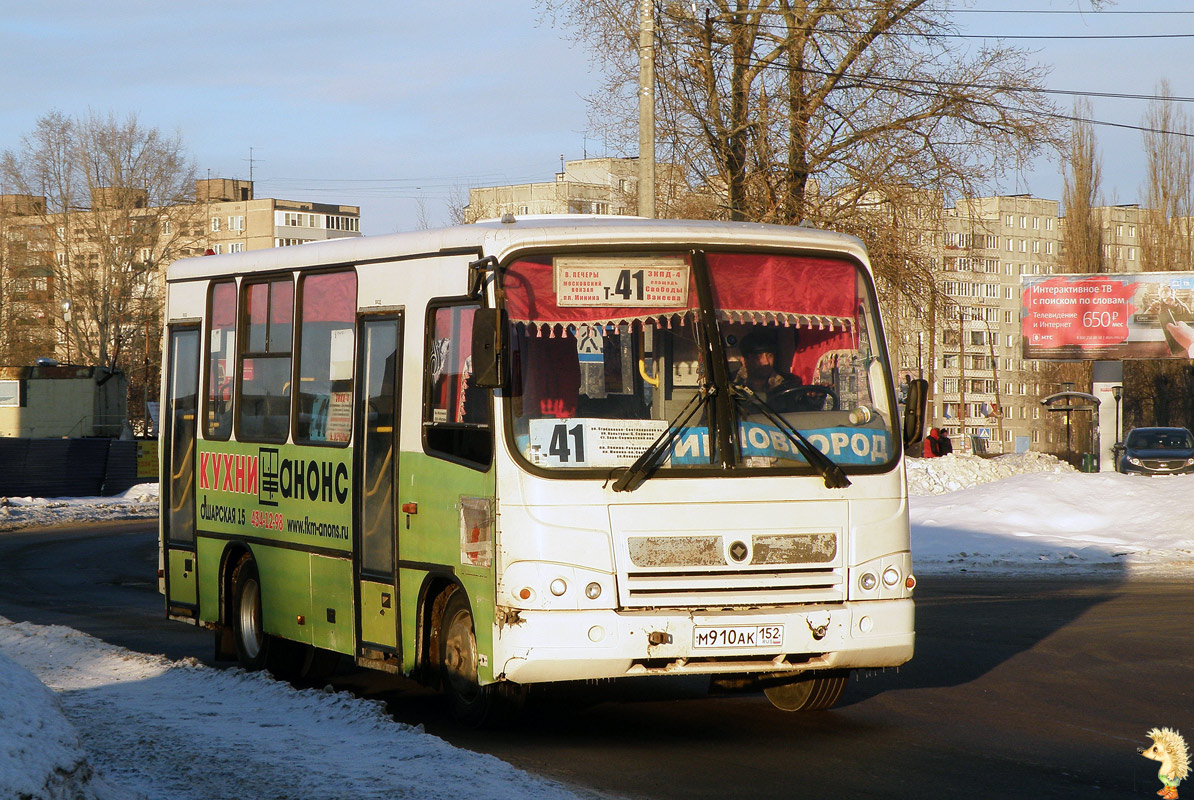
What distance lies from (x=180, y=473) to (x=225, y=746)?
5.08 meters

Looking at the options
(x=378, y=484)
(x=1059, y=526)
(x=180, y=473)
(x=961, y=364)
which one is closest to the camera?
(x=378, y=484)

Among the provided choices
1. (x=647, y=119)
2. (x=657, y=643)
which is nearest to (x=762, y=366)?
(x=657, y=643)

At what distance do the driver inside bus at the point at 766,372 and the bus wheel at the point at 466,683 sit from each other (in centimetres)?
196

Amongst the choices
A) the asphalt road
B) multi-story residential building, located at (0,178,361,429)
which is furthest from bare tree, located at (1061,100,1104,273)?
the asphalt road

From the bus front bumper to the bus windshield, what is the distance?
2.58 ft

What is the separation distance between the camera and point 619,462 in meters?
8.01

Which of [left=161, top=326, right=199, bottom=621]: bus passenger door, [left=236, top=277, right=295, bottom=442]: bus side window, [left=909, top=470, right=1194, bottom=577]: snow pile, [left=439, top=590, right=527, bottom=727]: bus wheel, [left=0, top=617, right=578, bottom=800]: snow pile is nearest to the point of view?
[left=0, top=617, right=578, bottom=800]: snow pile

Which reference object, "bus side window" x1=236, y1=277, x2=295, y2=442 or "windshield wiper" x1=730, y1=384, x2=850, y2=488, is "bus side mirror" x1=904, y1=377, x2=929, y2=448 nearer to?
"windshield wiper" x1=730, y1=384, x2=850, y2=488

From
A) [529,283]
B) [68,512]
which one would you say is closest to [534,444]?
[529,283]

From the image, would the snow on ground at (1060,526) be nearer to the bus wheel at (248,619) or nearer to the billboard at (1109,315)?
the bus wheel at (248,619)

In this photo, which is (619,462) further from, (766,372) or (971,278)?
(971,278)

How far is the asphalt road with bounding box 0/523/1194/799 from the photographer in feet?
23.9

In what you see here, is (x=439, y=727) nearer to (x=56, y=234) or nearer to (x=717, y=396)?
(x=717, y=396)

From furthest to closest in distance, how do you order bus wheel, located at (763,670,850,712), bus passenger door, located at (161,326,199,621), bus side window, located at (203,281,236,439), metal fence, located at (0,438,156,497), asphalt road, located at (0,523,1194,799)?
metal fence, located at (0,438,156,497), bus passenger door, located at (161,326,199,621), bus side window, located at (203,281,236,439), bus wheel, located at (763,670,850,712), asphalt road, located at (0,523,1194,799)
